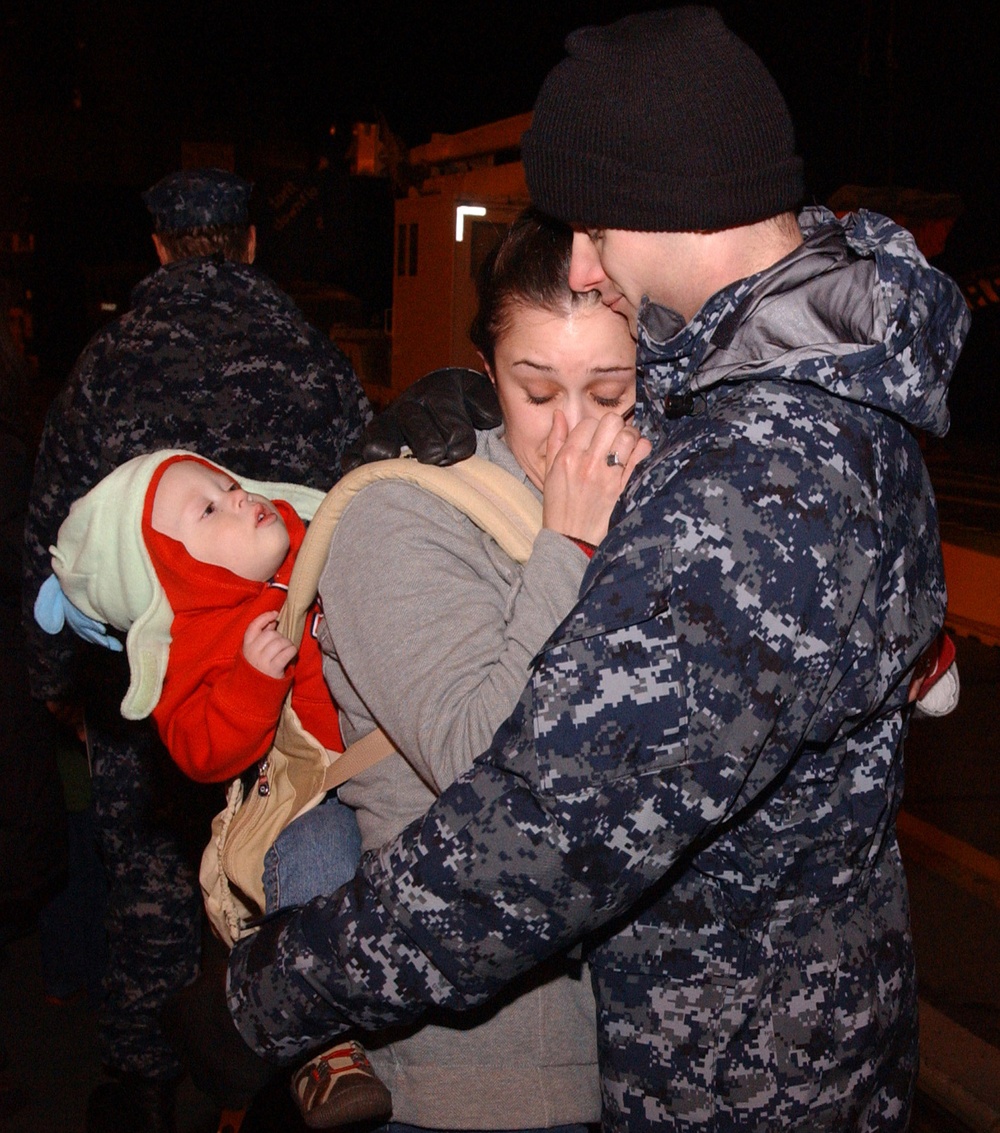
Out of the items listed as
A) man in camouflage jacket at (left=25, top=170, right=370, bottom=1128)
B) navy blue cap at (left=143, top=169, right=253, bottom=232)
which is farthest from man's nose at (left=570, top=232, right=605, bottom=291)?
navy blue cap at (left=143, top=169, right=253, bottom=232)

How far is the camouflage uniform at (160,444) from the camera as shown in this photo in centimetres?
313

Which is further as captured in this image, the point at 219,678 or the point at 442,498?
the point at 219,678

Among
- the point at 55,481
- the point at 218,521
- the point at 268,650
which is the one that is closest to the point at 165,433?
the point at 55,481

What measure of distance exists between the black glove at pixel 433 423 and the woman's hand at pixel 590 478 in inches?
9.8

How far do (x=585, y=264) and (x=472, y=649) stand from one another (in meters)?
0.53

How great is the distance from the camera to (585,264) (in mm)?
1476

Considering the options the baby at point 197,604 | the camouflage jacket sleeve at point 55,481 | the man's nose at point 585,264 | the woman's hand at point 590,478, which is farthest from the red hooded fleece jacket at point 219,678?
the camouflage jacket sleeve at point 55,481

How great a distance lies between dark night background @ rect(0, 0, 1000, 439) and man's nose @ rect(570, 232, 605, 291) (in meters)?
10.8

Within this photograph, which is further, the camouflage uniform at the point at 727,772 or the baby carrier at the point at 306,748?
the baby carrier at the point at 306,748

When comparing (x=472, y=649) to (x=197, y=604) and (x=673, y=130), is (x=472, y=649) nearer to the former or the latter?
(x=673, y=130)

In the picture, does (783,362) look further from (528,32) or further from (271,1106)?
(528,32)

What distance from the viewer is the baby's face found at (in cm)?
211

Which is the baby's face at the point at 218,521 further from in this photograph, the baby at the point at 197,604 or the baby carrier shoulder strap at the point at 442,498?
the baby carrier shoulder strap at the point at 442,498

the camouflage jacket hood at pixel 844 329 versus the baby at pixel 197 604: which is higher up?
the camouflage jacket hood at pixel 844 329
